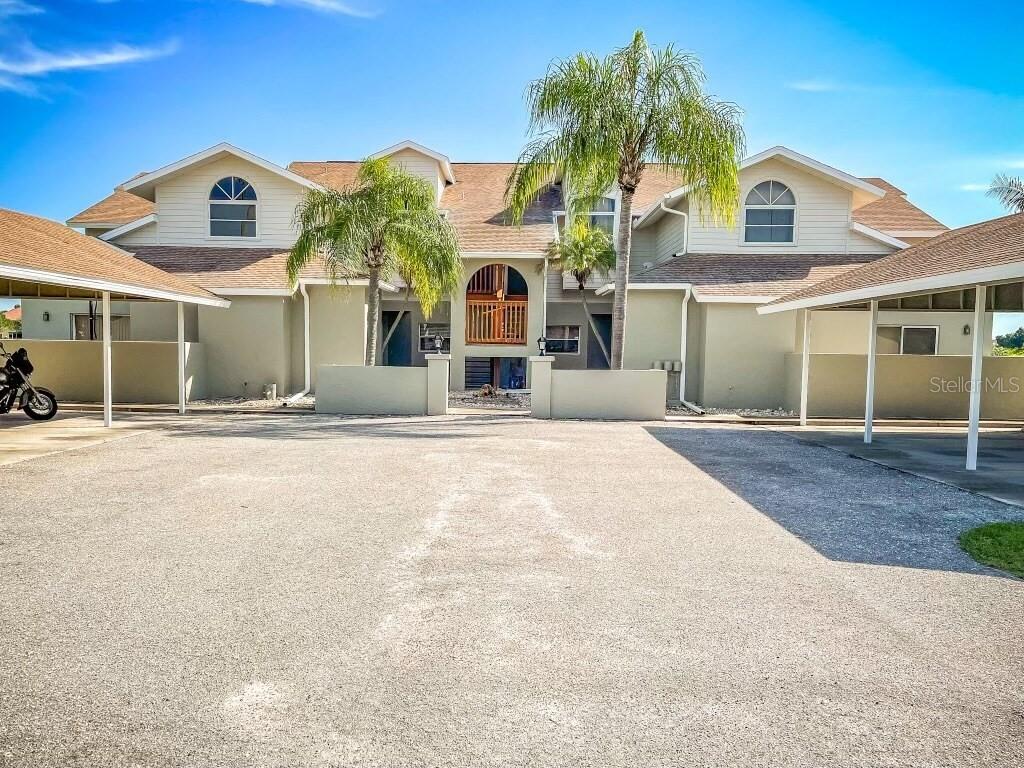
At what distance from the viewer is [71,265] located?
1145 cm

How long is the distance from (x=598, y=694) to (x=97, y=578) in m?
3.58

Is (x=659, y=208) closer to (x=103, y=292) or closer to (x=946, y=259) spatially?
(x=946, y=259)

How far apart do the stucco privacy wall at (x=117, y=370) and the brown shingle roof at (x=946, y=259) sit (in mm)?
14707

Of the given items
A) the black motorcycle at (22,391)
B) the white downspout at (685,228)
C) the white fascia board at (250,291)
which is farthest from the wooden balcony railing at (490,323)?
the black motorcycle at (22,391)

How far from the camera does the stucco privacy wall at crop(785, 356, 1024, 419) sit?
1655cm

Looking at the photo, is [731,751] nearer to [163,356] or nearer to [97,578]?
[97,578]

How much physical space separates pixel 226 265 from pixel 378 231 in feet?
19.0

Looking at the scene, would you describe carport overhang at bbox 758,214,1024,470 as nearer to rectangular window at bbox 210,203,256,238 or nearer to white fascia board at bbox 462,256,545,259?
white fascia board at bbox 462,256,545,259

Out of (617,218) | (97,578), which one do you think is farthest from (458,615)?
(617,218)

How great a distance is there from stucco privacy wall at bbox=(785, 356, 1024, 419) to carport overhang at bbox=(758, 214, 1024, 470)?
143cm

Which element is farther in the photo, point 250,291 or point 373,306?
point 250,291

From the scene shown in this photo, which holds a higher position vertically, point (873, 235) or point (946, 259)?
point (873, 235)

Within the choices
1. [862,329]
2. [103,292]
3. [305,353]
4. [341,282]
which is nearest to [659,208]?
[862,329]

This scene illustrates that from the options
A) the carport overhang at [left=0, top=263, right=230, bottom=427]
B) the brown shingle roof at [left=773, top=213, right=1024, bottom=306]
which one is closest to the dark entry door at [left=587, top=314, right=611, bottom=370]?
the brown shingle roof at [left=773, top=213, right=1024, bottom=306]
